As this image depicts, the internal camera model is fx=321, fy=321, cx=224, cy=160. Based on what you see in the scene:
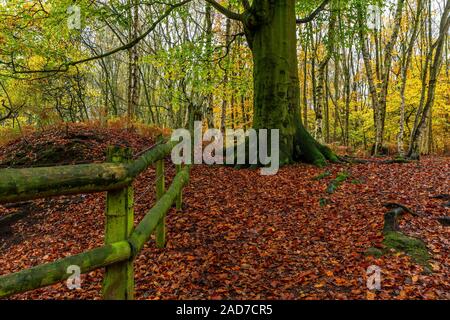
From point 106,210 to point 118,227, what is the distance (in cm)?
17

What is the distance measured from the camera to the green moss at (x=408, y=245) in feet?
14.0

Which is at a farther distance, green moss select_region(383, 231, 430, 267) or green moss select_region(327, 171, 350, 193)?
green moss select_region(327, 171, 350, 193)

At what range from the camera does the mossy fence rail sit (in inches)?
72.7

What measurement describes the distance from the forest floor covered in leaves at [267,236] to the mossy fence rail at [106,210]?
1.46 metres

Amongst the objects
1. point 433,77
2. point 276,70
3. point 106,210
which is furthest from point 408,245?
point 433,77

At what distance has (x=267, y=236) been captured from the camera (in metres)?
5.41

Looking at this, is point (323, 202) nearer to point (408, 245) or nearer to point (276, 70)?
point (408, 245)

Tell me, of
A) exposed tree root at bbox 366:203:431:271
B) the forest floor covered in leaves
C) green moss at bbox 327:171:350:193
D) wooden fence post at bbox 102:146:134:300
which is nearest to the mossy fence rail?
wooden fence post at bbox 102:146:134:300

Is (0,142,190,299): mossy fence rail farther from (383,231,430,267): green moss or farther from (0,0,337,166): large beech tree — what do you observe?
(0,0,337,166): large beech tree

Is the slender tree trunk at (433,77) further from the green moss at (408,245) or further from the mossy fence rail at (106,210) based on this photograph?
the mossy fence rail at (106,210)

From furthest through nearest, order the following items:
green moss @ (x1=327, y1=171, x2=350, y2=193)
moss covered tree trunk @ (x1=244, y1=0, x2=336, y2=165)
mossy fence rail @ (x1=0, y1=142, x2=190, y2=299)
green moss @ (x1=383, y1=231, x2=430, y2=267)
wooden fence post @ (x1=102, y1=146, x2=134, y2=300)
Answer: moss covered tree trunk @ (x1=244, y1=0, x2=336, y2=165), green moss @ (x1=327, y1=171, x2=350, y2=193), green moss @ (x1=383, y1=231, x2=430, y2=267), wooden fence post @ (x1=102, y1=146, x2=134, y2=300), mossy fence rail @ (x1=0, y1=142, x2=190, y2=299)

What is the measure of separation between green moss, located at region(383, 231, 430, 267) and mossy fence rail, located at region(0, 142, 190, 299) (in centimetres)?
355

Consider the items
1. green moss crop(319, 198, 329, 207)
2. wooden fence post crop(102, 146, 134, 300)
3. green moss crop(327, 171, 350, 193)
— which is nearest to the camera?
wooden fence post crop(102, 146, 134, 300)
